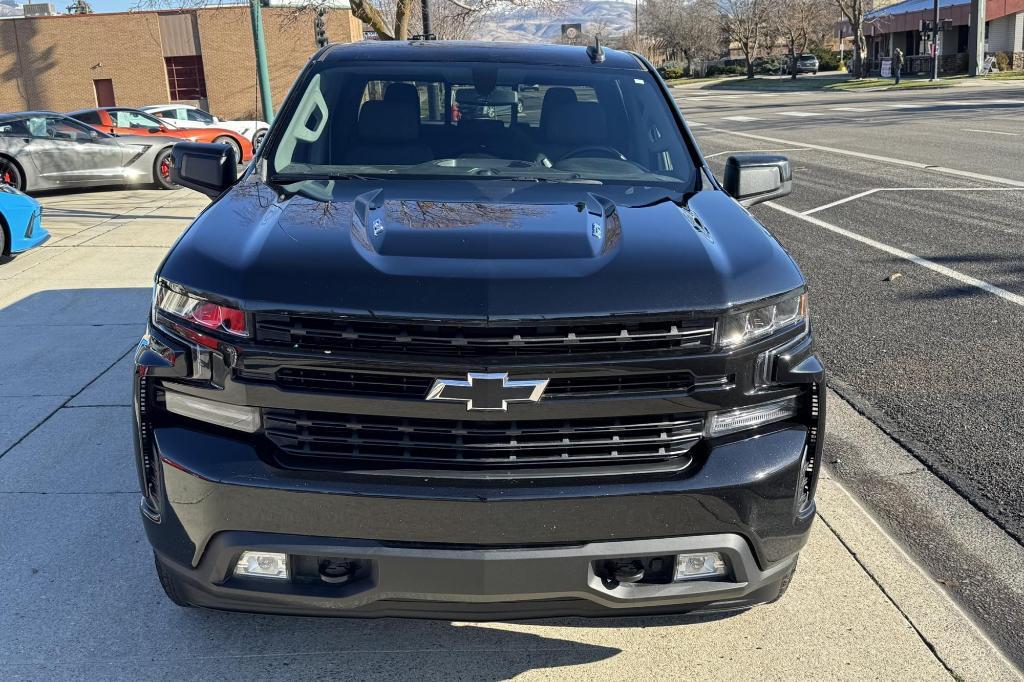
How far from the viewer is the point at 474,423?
256 cm

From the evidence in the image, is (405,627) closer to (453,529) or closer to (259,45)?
(453,529)

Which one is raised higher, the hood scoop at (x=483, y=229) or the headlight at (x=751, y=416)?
the hood scoop at (x=483, y=229)

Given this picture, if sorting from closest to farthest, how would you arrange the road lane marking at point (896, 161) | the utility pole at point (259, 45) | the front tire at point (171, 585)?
the front tire at point (171, 585)
the road lane marking at point (896, 161)
the utility pole at point (259, 45)

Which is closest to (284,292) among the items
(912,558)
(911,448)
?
(912,558)

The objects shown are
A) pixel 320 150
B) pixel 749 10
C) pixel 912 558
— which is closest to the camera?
pixel 912 558

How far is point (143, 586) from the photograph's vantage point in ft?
11.5

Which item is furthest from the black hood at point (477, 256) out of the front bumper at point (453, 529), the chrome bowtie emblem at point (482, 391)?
the front bumper at point (453, 529)

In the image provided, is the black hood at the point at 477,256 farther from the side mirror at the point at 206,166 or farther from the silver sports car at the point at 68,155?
the silver sports car at the point at 68,155

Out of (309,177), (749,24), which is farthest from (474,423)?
(749,24)

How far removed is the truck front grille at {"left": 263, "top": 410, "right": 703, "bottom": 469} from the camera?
257cm

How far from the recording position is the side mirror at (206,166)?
13.4ft

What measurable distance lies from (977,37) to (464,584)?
57.7m

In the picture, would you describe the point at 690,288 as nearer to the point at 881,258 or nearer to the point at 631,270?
the point at 631,270

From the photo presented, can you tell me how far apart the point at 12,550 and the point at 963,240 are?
8.80 meters
